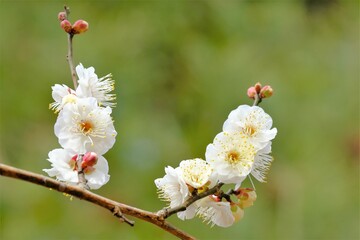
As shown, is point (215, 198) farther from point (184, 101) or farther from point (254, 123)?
point (184, 101)

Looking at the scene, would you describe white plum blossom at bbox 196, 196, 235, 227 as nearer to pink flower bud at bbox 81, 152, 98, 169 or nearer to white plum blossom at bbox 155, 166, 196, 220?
white plum blossom at bbox 155, 166, 196, 220

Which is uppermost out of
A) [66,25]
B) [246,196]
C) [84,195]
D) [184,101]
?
[184,101]

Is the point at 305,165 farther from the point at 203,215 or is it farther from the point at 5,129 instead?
the point at 203,215

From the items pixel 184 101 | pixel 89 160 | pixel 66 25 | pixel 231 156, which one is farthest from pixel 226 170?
pixel 184 101

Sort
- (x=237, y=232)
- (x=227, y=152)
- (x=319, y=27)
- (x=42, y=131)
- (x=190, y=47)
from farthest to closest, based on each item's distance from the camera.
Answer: (x=319, y=27)
(x=190, y=47)
(x=42, y=131)
(x=237, y=232)
(x=227, y=152)

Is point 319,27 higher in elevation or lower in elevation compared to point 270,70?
higher

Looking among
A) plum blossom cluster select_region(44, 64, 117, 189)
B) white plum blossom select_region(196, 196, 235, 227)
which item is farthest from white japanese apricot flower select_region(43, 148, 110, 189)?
white plum blossom select_region(196, 196, 235, 227)

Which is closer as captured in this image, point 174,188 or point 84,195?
point 84,195

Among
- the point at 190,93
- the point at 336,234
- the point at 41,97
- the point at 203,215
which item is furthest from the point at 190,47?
the point at 203,215
